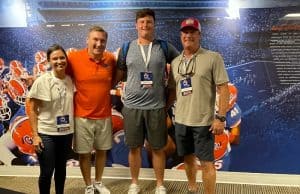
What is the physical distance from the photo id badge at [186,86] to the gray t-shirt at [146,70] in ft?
0.82

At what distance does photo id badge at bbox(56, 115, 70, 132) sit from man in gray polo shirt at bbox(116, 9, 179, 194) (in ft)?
1.55

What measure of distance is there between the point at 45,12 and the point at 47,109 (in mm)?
1234

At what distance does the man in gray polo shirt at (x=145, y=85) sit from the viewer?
9.02 feet

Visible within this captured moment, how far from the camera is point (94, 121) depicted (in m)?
2.82

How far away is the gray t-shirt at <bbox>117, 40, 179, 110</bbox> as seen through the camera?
275 cm

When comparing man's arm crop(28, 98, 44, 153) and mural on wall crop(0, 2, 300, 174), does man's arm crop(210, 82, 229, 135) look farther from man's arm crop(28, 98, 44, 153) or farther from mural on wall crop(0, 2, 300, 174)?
man's arm crop(28, 98, 44, 153)

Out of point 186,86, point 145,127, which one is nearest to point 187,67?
point 186,86

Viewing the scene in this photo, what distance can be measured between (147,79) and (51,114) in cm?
74

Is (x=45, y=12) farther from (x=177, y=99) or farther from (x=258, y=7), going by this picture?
(x=258, y=7)

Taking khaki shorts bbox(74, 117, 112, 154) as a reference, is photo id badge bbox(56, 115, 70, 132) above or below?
above

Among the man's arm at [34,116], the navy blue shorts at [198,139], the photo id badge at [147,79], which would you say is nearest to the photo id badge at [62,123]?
the man's arm at [34,116]

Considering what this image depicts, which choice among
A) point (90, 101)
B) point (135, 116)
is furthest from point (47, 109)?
point (135, 116)

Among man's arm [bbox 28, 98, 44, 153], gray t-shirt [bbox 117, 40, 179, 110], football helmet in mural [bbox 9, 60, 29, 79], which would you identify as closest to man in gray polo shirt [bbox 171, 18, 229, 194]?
gray t-shirt [bbox 117, 40, 179, 110]

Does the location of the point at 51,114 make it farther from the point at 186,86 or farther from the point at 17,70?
the point at 17,70
